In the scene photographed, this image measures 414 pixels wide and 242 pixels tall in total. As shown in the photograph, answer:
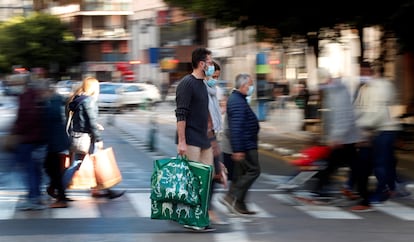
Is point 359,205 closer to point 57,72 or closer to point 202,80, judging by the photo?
point 202,80

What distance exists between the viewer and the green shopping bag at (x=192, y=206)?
308 inches

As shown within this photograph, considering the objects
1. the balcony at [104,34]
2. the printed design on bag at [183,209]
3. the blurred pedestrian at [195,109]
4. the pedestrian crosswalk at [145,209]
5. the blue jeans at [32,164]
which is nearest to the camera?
the printed design on bag at [183,209]

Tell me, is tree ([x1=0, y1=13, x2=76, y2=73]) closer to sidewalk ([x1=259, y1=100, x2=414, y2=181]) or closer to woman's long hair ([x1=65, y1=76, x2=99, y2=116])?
sidewalk ([x1=259, y1=100, x2=414, y2=181])

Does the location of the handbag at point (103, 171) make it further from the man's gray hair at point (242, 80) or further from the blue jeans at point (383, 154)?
the blue jeans at point (383, 154)

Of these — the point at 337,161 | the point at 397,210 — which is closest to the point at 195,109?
the point at 337,161

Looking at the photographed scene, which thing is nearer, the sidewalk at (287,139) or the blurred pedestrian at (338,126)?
the blurred pedestrian at (338,126)

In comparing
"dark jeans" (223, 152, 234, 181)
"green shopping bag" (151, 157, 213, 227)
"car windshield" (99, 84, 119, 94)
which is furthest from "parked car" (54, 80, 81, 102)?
"green shopping bag" (151, 157, 213, 227)

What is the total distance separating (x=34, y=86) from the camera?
30.6 ft

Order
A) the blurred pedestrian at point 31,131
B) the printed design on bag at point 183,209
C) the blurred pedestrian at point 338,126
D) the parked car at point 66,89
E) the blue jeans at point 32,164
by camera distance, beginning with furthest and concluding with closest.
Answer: the parked car at point 66,89 → the blurred pedestrian at point 338,126 → the blue jeans at point 32,164 → the blurred pedestrian at point 31,131 → the printed design on bag at point 183,209

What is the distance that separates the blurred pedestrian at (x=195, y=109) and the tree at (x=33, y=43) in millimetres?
67489

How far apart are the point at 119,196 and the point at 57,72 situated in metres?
67.5

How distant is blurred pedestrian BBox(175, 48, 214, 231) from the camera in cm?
803

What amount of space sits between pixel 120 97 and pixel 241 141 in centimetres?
3259

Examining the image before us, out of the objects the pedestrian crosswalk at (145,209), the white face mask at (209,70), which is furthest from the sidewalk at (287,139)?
the white face mask at (209,70)
